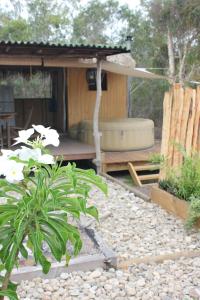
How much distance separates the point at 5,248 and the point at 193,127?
13.1 feet

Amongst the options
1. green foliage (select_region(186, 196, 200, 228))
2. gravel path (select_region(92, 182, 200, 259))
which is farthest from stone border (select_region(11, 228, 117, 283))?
green foliage (select_region(186, 196, 200, 228))

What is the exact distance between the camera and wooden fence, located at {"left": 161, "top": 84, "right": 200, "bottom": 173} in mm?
5109

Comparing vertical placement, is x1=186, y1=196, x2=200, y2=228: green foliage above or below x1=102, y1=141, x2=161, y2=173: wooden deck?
above

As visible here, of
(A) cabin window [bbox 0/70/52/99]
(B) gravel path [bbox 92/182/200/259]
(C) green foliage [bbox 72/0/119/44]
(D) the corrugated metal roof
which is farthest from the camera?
(C) green foliage [bbox 72/0/119/44]

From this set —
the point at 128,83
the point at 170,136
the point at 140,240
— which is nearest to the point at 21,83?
the point at 128,83

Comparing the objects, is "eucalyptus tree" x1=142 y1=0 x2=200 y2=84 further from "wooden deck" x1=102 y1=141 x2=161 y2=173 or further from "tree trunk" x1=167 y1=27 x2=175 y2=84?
"wooden deck" x1=102 y1=141 x2=161 y2=173

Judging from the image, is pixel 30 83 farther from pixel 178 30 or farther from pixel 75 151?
pixel 178 30

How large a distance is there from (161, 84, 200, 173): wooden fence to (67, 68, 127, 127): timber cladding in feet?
18.1

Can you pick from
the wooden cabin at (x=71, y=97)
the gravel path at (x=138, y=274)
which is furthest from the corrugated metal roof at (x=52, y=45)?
the gravel path at (x=138, y=274)

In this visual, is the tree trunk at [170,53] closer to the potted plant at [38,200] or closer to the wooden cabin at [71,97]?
the wooden cabin at [71,97]

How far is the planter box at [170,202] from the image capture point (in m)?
4.77

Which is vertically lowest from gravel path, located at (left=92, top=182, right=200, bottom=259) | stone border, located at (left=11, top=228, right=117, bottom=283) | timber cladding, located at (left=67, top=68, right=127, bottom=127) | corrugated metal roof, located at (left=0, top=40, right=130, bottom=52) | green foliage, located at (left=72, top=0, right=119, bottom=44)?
gravel path, located at (left=92, top=182, right=200, bottom=259)

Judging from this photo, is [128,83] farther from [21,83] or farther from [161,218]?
[161,218]

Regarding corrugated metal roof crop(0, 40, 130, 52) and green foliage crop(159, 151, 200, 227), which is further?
corrugated metal roof crop(0, 40, 130, 52)
